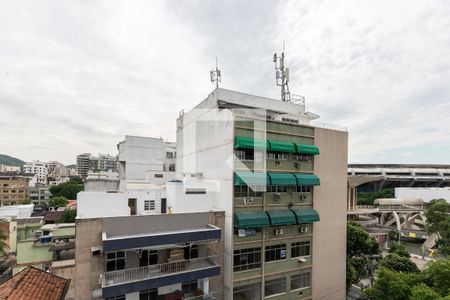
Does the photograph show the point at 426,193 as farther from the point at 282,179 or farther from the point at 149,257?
the point at 149,257

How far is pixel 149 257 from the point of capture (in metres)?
13.4

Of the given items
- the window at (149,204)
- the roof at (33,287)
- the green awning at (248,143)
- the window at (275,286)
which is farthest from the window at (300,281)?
the roof at (33,287)

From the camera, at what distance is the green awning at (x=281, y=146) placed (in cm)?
1591

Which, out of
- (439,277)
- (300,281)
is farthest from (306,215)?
(439,277)

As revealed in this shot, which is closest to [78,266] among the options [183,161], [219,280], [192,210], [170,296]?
[170,296]

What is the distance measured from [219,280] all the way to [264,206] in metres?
5.62

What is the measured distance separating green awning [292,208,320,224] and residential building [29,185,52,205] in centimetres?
8903

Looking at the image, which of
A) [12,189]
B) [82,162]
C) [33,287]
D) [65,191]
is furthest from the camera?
[82,162]

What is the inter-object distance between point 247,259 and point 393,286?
8.29 metres

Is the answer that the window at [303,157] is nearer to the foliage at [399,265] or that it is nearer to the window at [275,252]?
the window at [275,252]

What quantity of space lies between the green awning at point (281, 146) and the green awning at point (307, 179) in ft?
6.49

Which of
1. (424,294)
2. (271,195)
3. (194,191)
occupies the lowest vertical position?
(424,294)

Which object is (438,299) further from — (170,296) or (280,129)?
(170,296)

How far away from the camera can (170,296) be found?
13.6 meters
